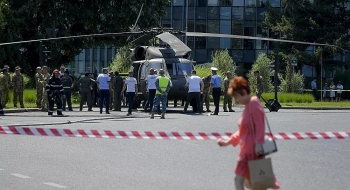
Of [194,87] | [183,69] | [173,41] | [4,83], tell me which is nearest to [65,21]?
[4,83]

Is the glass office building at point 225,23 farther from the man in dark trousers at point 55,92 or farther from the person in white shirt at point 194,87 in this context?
the man in dark trousers at point 55,92

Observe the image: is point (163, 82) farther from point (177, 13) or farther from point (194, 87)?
point (177, 13)

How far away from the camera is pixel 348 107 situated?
49812 mm

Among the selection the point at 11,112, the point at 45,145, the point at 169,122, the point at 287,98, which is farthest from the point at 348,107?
the point at 45,145

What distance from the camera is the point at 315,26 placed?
75312 mm

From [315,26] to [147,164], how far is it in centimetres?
6148

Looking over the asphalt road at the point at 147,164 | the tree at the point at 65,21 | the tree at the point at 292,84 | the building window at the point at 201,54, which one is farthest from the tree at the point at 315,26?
the asphalt road at the point at 147,164

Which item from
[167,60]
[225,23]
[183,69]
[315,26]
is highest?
[225,23]

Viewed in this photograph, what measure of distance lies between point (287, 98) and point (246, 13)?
32.9 meters

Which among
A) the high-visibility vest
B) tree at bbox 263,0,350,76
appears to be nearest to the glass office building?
tree at bbox 263,0,350,76

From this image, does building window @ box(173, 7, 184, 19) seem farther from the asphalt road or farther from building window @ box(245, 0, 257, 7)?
the asphalt road

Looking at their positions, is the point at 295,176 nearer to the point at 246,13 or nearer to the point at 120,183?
the point at 120,183

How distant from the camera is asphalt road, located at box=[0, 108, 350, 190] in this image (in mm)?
12672

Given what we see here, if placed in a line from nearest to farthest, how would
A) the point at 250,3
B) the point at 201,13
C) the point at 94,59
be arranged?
the point at 250,3, the point at 201,13, the point at 94,59
